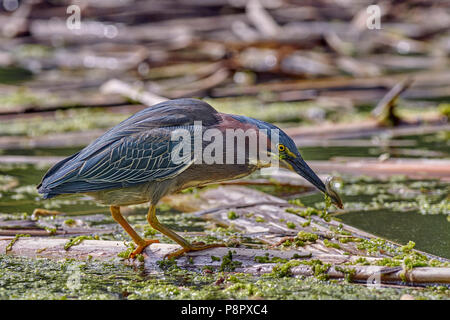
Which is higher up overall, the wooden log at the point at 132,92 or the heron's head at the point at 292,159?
the wooden log at the point at 132,92

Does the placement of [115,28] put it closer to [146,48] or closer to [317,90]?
[146,48]

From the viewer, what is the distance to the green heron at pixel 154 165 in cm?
445

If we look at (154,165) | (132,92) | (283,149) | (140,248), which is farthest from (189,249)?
(132,92)

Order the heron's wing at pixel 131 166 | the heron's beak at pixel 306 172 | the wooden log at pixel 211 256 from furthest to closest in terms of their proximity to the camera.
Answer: the heron's beak at pixel 306 172 < the heron's wing at pixel 131 166 < the wooden log at pixel 211 256

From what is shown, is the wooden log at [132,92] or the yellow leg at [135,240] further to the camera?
the wooden log at [132,92]

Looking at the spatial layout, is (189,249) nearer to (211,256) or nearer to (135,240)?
(211,256)

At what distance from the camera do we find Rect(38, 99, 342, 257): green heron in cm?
445

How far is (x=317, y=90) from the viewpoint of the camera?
1123 cm

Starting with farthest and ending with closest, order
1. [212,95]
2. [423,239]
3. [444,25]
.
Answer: [444,25] → [212,95] → [423,239]

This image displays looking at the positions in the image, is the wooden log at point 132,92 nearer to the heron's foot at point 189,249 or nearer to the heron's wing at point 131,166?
the heron's wing at point 131,166

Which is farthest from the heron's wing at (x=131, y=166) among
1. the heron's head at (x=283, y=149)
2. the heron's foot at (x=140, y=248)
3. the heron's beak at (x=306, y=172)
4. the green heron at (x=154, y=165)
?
the heron's beak at (x=306, y=172)

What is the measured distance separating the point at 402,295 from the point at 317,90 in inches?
304
